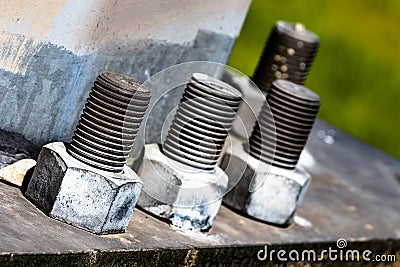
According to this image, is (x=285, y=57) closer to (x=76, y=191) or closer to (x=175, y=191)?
(x=175, y=191)

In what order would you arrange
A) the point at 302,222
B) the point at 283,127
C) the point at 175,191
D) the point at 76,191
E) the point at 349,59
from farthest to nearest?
the point at 349,59 → the point at 302,222 → the point at 283,127 → the point at 175,191 → the point at 76,191

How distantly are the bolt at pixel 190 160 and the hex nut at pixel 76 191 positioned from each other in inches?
13.9

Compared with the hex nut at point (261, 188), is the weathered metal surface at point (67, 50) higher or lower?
higher

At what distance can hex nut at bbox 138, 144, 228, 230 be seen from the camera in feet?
15.2

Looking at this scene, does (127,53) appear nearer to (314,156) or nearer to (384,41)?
(314,156)

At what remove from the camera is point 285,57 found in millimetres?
6070

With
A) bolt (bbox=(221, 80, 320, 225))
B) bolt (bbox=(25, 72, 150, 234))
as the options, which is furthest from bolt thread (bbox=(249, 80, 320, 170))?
bolt (bbox=(25, 72, 150, 234))

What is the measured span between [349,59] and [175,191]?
7.16m

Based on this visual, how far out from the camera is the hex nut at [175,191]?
464 centimetres

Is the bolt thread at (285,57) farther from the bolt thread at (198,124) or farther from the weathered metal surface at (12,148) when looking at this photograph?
the weathered metal surface at (12,148)

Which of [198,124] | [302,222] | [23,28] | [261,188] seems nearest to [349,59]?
[302,222]

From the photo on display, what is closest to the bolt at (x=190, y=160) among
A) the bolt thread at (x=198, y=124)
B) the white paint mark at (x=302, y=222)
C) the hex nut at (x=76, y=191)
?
the bolt thread at (x=198, y=124)

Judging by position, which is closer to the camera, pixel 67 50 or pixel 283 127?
pixel 67 50

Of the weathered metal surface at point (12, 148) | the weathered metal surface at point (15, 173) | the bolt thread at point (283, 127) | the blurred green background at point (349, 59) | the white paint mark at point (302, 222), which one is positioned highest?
the bolt thread at point (283, 127)
